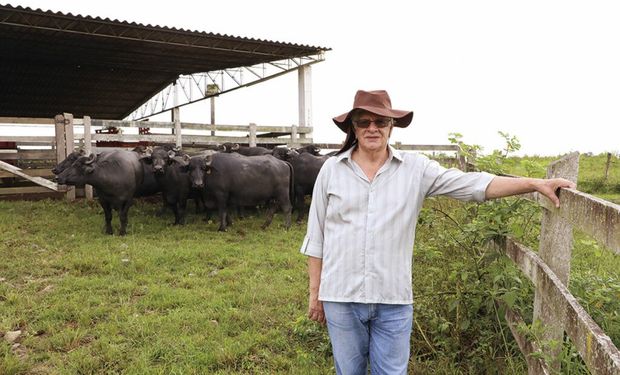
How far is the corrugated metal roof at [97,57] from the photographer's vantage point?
43.9 ft

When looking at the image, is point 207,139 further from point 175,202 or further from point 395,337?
point 395,337

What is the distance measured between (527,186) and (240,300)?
3.77 metres

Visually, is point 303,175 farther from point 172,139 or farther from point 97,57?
point 97,57

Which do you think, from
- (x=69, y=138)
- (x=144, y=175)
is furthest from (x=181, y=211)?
(x=69, y=138)

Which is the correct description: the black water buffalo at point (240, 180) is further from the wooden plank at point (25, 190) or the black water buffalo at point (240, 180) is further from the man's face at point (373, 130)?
the man's face at point (373, 130)

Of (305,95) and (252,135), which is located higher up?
(305,95)

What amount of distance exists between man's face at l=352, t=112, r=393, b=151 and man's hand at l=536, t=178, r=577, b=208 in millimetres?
810

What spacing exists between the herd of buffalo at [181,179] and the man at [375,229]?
23.7 ft

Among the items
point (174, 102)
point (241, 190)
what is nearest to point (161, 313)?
point (241, 190)

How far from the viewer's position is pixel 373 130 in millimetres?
2613

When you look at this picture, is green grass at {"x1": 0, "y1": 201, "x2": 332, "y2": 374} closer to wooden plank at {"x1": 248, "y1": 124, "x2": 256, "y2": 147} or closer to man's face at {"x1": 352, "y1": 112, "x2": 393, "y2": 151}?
man's face at {"x1": 352, "y1": 112, "x2": 393, "y2": 151}

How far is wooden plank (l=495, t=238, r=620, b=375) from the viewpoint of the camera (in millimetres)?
1853

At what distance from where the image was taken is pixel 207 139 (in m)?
14.6

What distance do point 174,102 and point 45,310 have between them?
66.9ft
